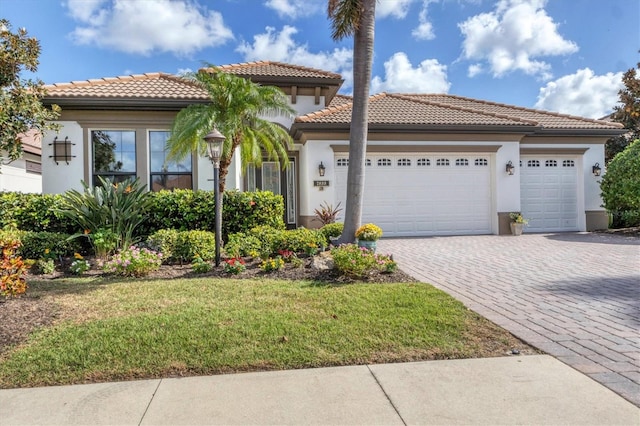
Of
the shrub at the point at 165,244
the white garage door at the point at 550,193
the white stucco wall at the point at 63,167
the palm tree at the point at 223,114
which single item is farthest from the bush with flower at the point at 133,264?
the white garage door at the point at 550,193

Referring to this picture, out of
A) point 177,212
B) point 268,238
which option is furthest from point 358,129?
point 177,212

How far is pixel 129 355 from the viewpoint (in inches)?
146

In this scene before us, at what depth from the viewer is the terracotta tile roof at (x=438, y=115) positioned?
13.1 metres

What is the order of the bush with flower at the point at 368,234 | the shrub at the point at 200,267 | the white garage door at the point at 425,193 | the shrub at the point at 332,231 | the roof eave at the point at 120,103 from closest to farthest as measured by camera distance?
the shrub at the point at 200,267 < the bush with flower at the point at 368,234 < the shrub at the point at 332,231 < the roof eave at the point at 120,103 < the white garage door at the point at 425,193

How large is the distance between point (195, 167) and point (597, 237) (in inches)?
528

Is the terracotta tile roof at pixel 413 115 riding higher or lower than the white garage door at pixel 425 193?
higher

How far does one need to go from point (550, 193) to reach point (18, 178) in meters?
21.8

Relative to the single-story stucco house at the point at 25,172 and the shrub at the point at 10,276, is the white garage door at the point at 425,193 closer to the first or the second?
the shrub at the point at 10,276

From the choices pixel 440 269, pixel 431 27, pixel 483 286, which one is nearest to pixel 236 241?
pixel 440 269

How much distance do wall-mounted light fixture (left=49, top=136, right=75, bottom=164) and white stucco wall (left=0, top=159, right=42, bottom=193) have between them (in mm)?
5796

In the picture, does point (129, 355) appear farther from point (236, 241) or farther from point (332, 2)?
point (332, 2)

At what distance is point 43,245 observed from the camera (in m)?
7.80

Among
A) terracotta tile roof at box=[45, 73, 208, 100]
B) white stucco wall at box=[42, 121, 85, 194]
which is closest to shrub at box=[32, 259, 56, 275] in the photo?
white stucco wall at box=[42, 121, 85, 194]

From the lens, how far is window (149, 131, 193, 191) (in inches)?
458
